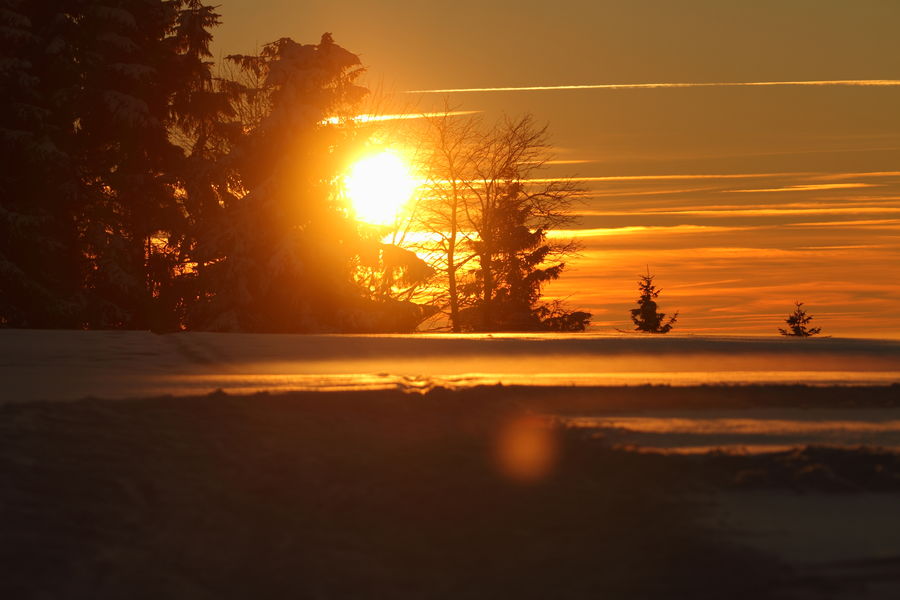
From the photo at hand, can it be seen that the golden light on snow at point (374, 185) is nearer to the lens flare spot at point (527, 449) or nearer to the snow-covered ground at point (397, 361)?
the snow-covered ground at point (397, 361)

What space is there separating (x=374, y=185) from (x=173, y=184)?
651 centimetres

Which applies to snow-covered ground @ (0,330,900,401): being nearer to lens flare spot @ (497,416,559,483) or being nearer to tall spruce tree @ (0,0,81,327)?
lens flare spot @ (497,416,559,483)

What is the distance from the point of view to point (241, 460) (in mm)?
5121

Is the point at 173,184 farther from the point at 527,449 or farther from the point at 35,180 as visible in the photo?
the point at 527,449

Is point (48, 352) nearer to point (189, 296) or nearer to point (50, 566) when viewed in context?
point (50, 566)

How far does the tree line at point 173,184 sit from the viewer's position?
26156mm

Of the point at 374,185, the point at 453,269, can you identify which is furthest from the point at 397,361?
the point at 453,269

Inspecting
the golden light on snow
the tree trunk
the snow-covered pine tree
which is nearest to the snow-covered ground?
the snow-covered pine tree

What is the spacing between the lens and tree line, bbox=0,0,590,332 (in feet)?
85.8

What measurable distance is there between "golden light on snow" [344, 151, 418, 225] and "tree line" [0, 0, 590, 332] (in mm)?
749

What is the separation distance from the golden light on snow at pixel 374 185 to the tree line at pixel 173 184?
2.46 ft

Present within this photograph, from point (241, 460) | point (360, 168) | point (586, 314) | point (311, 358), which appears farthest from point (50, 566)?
point (586, 314)

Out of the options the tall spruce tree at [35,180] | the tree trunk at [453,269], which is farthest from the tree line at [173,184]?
the tree trunk at [453,269]

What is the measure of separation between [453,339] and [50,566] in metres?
6.90
